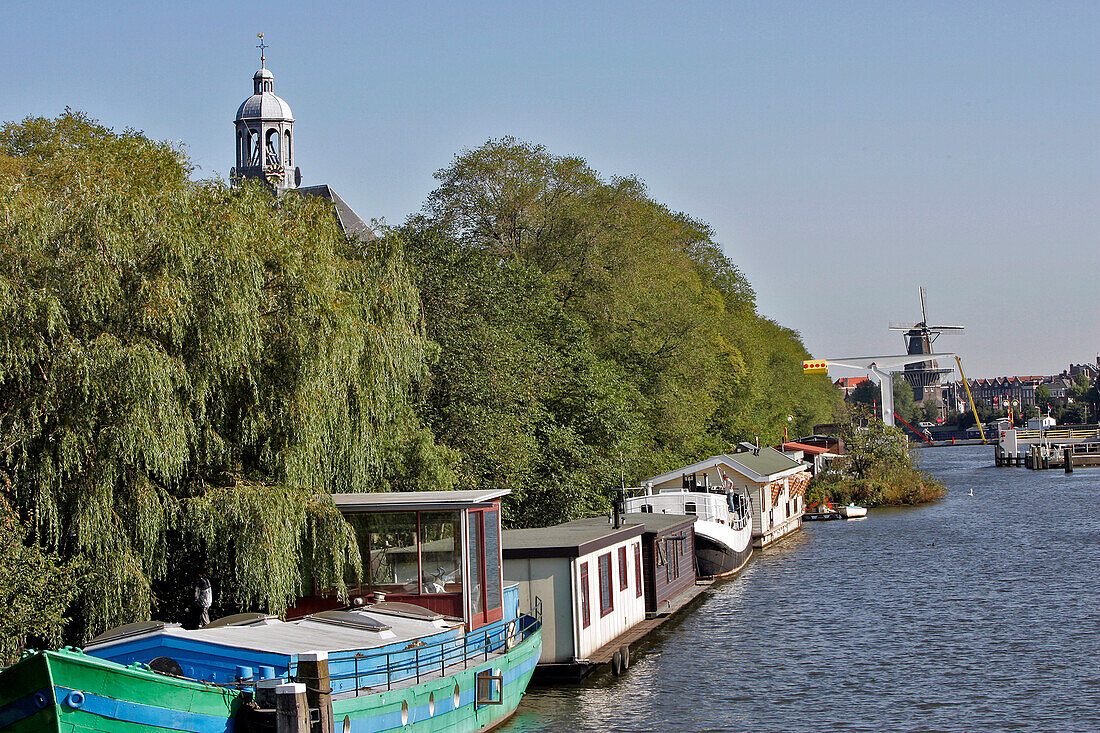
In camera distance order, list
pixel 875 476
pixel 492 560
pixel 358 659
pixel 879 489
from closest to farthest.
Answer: pixel 358 659 < pixel 492 560 < pixel 879 489 < pixel 875 476

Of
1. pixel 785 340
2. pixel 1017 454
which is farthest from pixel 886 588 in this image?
pixel 1017 454

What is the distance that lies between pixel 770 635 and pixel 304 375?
16363 mm

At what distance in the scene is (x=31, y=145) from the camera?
124 ft

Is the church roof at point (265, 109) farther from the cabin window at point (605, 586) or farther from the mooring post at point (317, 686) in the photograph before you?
the mooring post at point (317, 686)

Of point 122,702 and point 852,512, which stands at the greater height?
point 122,702

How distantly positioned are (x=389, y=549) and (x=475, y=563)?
5.34 ft

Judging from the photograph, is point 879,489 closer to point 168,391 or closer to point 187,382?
point 187,382

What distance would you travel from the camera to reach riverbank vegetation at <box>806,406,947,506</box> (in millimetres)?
79688

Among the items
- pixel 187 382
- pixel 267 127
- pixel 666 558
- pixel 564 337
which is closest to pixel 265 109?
pixel 267 127

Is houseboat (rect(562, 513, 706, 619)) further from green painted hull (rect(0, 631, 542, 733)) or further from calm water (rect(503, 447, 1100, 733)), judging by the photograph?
green painted hull (rect(0, 631, 542, 733))

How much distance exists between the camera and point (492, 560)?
71.9 feet

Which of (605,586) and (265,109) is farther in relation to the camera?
(265,109)

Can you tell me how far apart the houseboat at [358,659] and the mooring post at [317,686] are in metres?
0.01

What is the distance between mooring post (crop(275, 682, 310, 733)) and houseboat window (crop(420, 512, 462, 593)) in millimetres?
5950
